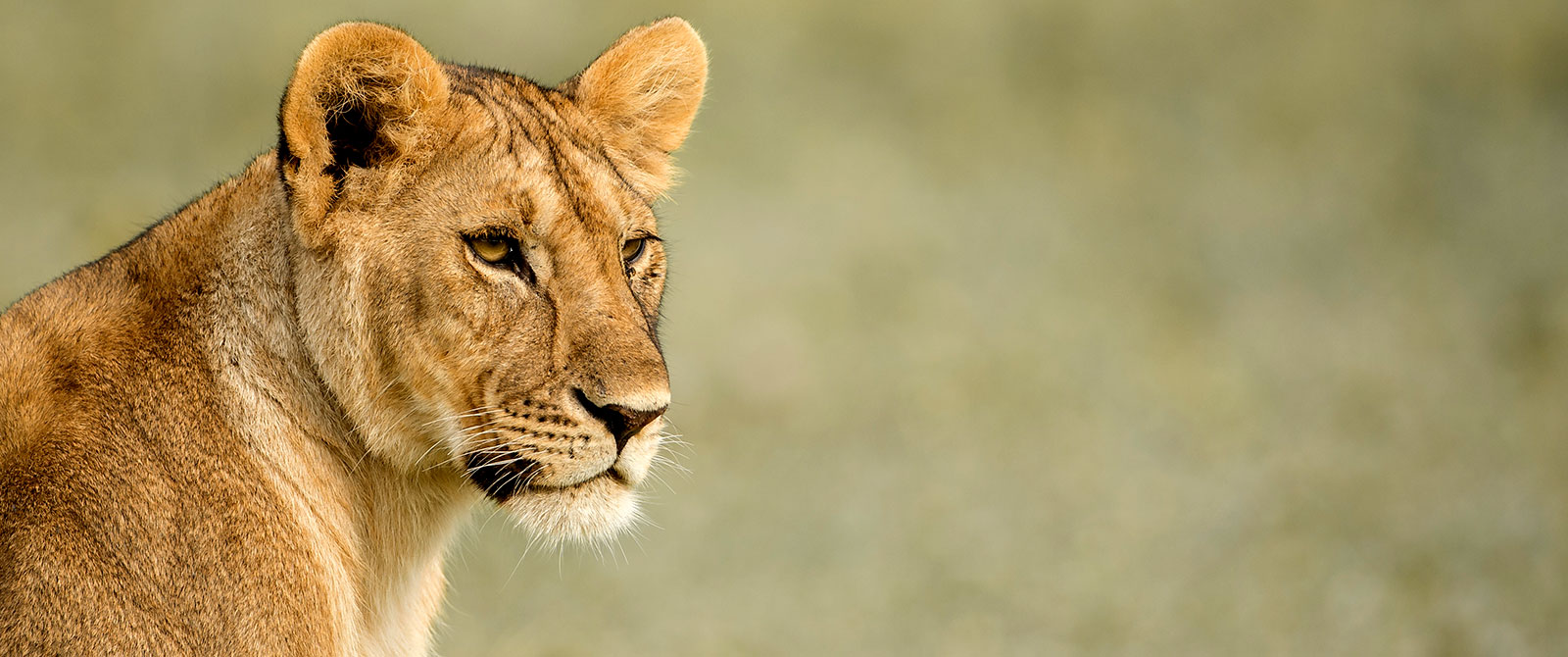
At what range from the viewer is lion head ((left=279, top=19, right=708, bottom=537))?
2531 millimetres

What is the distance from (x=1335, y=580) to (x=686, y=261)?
4.90 metres

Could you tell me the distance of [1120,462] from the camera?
962cm

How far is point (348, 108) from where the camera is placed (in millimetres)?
2598

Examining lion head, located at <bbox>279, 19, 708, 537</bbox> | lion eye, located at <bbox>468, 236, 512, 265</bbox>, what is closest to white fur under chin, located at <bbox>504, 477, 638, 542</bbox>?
lion head, located at <bbox>279, 19, 708, 537</bbox>

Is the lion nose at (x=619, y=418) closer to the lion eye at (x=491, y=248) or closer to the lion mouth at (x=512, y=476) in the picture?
the lion mouth at (x=512, y=476)

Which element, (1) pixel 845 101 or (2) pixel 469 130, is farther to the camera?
(1) pixel 845 101

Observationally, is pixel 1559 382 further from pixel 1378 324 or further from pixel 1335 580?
pixel 1335 580

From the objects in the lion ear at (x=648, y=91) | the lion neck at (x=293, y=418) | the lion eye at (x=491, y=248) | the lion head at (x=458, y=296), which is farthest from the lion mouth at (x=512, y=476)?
Result: the lion ear at (x=648, y=91)

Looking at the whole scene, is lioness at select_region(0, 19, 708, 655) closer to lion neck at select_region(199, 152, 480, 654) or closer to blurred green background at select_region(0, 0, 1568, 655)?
lion neck at select_region(199, 152, 480, 654)

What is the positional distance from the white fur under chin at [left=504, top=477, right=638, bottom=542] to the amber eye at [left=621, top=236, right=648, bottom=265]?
54 centimetres

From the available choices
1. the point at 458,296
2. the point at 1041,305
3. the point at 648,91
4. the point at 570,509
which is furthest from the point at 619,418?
the point at 1041,305

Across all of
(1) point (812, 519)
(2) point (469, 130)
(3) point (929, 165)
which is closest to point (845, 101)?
(3) point (929, 165)

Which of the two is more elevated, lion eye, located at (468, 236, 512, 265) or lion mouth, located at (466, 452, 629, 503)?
lion eye, located at (468, 236, 512, 265)

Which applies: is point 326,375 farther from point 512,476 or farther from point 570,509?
point 570,509
